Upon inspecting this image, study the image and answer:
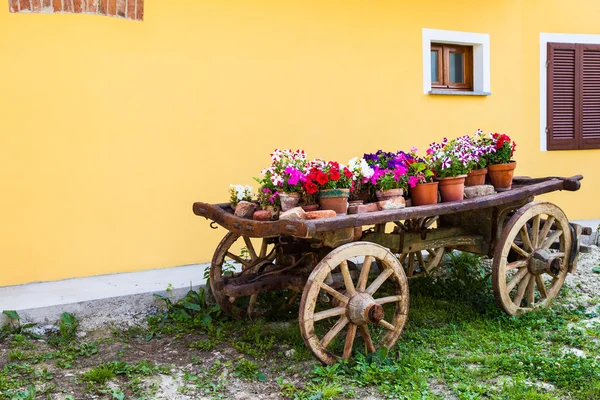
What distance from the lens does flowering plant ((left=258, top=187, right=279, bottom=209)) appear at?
145 inches

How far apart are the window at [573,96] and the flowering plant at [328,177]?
4336 mm

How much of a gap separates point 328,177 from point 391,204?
1.50 ft

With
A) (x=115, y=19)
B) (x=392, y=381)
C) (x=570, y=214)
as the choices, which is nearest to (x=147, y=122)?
(x=115, y=19)

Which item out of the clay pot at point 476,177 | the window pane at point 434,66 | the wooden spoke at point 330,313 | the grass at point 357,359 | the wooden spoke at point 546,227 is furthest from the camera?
the window pane at point 434,66

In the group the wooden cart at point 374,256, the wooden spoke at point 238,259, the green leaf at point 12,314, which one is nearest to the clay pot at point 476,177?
the wooden cart at point 374,256

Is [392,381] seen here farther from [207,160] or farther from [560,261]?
[207,160]

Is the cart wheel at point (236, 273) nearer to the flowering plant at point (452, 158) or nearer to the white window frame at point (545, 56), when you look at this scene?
the flowering plant at point (452, 158)

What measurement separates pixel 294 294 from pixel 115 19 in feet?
8.92

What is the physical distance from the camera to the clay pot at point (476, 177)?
4320 mm

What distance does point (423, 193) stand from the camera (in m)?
3.94

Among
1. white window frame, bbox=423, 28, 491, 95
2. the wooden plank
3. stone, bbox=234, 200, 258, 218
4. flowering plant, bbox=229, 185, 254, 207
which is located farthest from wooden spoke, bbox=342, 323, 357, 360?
white window frame, bbox=423, 28, 491, 95

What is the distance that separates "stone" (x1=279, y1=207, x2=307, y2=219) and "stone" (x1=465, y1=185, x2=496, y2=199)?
1.42 meters

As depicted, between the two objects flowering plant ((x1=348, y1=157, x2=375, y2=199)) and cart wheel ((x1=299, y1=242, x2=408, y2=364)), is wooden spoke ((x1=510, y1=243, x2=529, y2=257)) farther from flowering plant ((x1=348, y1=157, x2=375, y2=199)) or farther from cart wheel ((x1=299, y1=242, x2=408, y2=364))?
flowering plant ((x1=348, y1=157, x2=375, y2=199))

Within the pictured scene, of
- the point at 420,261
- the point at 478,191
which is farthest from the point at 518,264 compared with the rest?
the point at 420,261
